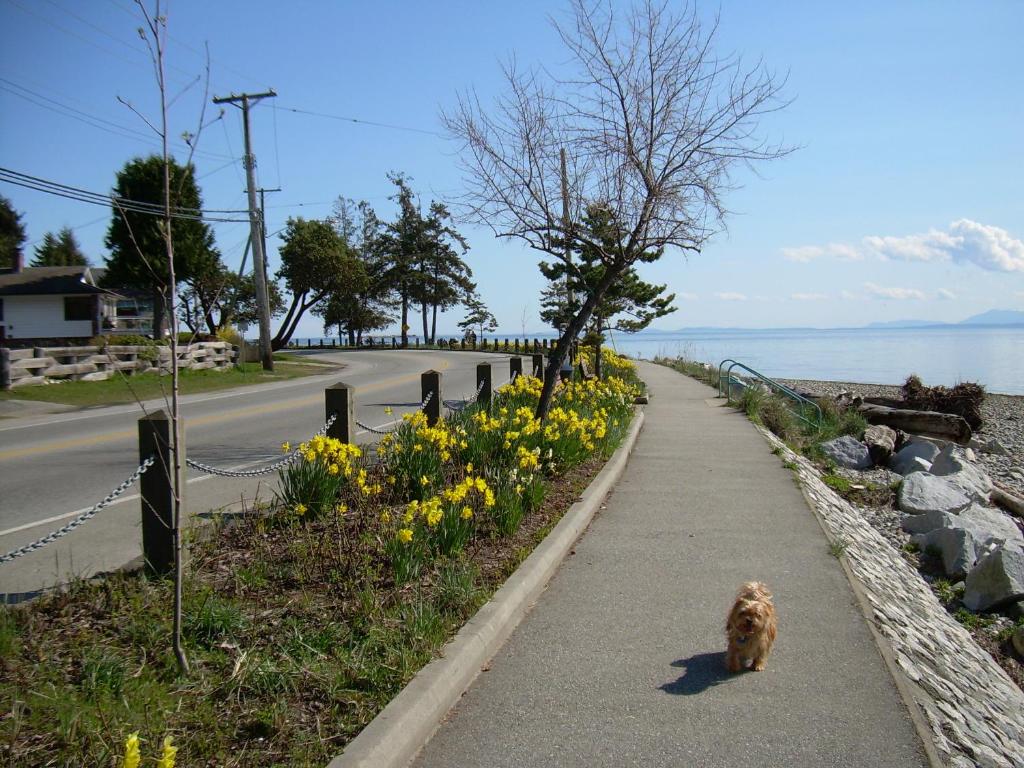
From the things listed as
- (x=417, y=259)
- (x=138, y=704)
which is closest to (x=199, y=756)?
(x=138, y=704)

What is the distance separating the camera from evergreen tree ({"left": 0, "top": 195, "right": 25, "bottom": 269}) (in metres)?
52.7

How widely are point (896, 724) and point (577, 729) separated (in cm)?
161

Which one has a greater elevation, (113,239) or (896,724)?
(113,239)

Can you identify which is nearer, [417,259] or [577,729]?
[577,729]

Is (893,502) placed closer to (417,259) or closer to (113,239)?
(113,239)

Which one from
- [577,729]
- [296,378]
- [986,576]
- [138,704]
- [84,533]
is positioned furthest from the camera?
[296,378]

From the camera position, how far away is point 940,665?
5.44 metres

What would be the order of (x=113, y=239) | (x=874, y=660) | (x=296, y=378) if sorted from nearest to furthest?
(x=874, y=660) < (x=296, y=378) < (x=113, y=239)

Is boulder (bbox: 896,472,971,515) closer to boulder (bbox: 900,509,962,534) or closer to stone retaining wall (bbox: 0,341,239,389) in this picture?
boulder (bbox: 900,509,962,534)

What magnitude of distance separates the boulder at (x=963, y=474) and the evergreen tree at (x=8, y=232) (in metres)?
55.8

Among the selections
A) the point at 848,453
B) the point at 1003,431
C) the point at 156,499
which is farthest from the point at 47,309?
the point at 156,499

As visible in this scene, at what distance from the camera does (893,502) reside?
11.8 metres

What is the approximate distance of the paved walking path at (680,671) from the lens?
12.3 feet

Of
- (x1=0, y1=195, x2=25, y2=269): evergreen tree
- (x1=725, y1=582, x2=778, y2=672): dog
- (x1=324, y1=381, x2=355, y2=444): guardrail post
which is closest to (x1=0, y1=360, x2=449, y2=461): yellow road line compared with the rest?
(x1=324, y1=381, x2=355, y2=444): guardrail post
